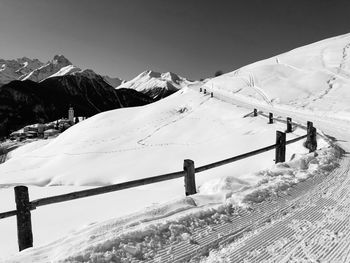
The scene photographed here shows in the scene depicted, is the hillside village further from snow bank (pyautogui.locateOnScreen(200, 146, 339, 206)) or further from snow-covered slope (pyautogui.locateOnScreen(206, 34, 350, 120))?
snow bank (pyautogui.locateOnScreen(200, 146, 339, 206))

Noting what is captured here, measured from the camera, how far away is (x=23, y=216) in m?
4.84

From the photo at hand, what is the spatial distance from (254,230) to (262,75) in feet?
158

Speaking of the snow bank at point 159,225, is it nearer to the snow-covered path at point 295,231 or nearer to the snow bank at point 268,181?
the snow bank at point 268,181

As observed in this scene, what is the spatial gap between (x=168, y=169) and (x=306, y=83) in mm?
31898

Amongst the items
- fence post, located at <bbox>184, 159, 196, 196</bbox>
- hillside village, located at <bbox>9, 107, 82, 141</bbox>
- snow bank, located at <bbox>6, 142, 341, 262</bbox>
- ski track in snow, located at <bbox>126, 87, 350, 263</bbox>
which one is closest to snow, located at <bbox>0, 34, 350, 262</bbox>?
snow bank, located at <bbox>6, 142, 341, 262</bbox>

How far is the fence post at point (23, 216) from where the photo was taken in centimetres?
473

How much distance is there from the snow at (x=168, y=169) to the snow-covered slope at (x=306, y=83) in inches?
6.5

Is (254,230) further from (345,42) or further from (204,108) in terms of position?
(345,42)

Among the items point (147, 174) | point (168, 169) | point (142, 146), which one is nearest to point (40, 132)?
point (142, 146)

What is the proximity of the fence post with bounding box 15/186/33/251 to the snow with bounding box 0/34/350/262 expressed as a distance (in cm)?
70

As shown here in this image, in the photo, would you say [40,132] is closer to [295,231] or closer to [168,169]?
[168,169]

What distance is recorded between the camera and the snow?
475cm

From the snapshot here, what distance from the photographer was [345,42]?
194ft

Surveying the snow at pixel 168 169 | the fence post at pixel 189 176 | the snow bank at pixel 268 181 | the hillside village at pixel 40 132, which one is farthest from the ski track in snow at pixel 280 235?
the hillside village at pixel 40 132
